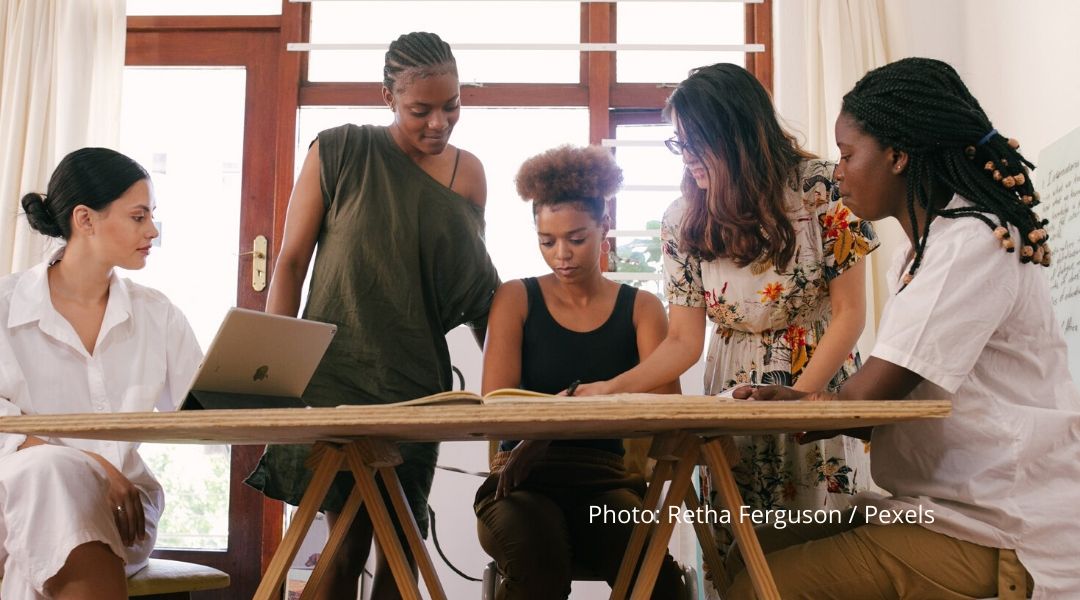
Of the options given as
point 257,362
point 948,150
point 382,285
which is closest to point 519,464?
point 382,285

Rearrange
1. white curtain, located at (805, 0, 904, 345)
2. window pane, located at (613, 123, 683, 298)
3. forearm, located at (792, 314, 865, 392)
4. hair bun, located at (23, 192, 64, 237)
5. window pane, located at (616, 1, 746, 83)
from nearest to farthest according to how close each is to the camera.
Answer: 1. forearm, located at (792, 314, 865, 392)
2. hair bun, located at (23, 192, 64, 237)
3. white curtain, located at (805, 0, 904, 345)
4. window pane, located at (613, 123, 683, 298)
5. window pane, located at (616, 1, 746, 83)

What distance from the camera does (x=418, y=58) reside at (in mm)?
2061

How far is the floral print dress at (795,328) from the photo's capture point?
182cm

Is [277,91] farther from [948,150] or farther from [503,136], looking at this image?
[948,150]

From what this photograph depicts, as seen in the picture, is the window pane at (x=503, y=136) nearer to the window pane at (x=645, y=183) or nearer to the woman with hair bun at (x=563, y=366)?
the window pane at (x=645, y=183)

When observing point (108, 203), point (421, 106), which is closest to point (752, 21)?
point (421, 106)

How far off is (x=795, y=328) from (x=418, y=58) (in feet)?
2.95

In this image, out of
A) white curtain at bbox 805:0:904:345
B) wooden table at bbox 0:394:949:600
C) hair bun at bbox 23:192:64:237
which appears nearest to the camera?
wooden table at bbox 0:394:949:600

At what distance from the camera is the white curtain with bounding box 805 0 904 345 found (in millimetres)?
3533

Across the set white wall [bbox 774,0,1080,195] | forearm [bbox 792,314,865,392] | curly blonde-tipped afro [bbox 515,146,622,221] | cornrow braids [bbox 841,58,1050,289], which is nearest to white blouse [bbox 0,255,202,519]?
curly blonde-tipped afro [bbox 515,146,622,221]

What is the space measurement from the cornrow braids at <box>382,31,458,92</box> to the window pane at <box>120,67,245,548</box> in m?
1.93

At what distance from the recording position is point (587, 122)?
12.6 feet

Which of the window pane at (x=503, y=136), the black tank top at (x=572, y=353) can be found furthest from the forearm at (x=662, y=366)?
the window pane at (x=503, y=136)

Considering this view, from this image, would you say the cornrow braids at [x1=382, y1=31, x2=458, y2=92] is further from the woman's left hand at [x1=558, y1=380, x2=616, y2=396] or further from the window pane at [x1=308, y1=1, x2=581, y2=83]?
the window pane at [x1=308, y1=1, x2=581, y2=83]
